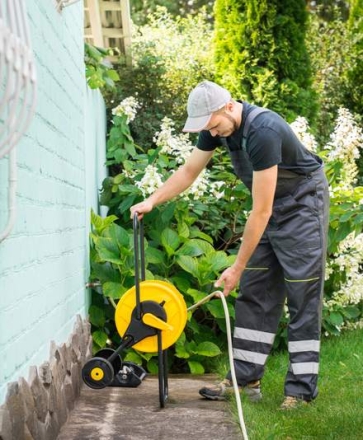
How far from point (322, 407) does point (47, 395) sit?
135 cm

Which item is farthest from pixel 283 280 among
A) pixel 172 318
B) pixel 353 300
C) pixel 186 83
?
pixel 186 83

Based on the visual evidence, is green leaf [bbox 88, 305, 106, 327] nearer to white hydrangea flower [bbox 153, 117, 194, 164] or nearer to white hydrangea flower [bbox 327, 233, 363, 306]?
white hydrangea flower [bbox 153, 117, 194, 164]

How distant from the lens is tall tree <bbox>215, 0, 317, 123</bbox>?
7426mm

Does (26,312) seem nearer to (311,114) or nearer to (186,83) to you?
(311,114)

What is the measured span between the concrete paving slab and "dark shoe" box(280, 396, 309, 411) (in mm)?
273

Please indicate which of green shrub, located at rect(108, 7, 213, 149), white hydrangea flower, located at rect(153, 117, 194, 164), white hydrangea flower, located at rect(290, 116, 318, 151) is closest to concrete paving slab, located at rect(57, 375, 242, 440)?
white hydrangea flower, located at rect(153, 117, 194, 164)

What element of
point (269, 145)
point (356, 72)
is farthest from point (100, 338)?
point (356, 72)

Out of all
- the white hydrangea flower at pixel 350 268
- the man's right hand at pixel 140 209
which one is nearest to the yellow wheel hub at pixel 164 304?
the man's right hand at pixel 140 209

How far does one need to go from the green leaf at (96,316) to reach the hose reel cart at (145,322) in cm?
115

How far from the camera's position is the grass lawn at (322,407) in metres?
3.29

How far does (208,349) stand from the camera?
Answer: 498 cm

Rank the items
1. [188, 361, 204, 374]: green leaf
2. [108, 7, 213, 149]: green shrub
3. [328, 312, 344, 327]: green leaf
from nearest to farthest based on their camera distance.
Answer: [188, 361, 204, 374]: green leaf → [328, 312, 344, 327]: green leaf → [108, 7, 213, 149]: green shrub

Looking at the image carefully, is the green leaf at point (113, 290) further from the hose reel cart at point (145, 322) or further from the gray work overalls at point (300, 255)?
the gray work overalls at point (300, 255)

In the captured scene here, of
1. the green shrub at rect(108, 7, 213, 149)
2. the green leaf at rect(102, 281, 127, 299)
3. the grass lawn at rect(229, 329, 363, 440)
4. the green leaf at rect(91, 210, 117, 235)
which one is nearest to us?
the grass lawn at rect(229, 329, 363, 440)
